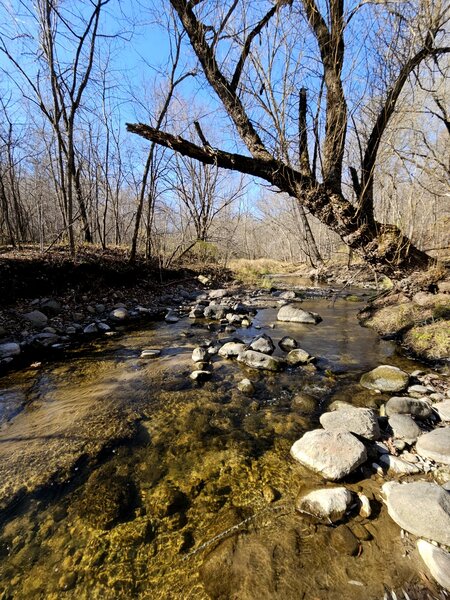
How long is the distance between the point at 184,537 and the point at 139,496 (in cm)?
49

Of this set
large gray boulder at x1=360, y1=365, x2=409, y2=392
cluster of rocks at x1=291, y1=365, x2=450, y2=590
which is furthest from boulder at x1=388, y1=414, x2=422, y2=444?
large gray boulder at x1=360, y1=365, x2=409, y2=392

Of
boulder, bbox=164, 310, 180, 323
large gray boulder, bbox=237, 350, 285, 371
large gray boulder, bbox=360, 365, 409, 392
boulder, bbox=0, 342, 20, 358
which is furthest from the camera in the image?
boulder, bbox=164, 310, 180, 323

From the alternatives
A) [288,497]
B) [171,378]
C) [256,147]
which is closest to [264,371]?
[171,378]

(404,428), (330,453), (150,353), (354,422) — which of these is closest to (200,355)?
(150,353)

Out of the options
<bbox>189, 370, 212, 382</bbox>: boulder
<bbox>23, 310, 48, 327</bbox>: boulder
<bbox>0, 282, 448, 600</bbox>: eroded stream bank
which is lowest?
<bbox>0, 282, 448, 600</bbox>: eroded stream bank

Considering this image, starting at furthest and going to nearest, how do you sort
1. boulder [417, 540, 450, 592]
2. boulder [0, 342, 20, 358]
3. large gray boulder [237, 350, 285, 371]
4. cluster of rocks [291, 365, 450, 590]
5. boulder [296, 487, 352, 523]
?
1. boulder [0, 342, 20, 358]
2. large gray boulder [237, 350, 285, 371]
3. boulder [296, 487, 352, 523]
4. cluster of rocks [291, 365, 450, 590]
5. boulder [417, 540, 450, 592]

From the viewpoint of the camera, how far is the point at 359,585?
1.44 m

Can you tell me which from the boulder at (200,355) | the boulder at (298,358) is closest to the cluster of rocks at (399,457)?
the boulder at (298,358)

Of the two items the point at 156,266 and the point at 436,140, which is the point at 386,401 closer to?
the point at 156,266

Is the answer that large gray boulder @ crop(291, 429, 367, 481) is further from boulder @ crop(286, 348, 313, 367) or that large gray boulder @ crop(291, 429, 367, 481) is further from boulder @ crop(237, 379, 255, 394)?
boulder @ crop(286, 348, 313, 367)

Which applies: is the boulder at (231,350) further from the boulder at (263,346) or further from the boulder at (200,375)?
the boulder at (200,375)

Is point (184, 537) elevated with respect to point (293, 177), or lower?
lower

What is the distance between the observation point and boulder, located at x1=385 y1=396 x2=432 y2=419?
286 centimetres

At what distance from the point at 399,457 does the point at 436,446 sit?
305 millimetres
